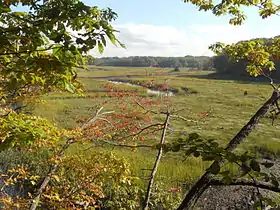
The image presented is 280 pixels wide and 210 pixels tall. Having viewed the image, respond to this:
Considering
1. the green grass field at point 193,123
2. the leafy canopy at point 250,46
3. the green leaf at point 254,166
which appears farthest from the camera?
the green grass field at point 193,123

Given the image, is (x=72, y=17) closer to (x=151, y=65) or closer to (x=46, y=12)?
(x=46, y=12)

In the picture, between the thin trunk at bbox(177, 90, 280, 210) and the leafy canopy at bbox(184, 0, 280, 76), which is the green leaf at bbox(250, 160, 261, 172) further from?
the leafy canopy at bbox(184, 0, 280, 76)

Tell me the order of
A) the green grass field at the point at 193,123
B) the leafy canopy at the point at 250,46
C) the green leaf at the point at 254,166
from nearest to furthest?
1. the green leaf at the point at 254,166
2. the leafy canopy at the point at 250,46
3. the green grass field at the point at 193,123

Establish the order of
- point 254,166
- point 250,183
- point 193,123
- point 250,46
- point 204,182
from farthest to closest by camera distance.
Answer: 1. point 193,123
2. point 250,46
3. point 204,182
4. point 250,183
5. point 254,166

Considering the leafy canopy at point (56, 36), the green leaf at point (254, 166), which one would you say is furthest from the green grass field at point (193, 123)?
the green leaf at point (254, 166)

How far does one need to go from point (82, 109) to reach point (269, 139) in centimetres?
2058

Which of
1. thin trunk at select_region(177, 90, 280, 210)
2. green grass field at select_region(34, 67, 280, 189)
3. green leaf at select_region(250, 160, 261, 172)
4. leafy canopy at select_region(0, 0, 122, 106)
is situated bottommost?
green grass field at select_region(34, 67, 280, 189)

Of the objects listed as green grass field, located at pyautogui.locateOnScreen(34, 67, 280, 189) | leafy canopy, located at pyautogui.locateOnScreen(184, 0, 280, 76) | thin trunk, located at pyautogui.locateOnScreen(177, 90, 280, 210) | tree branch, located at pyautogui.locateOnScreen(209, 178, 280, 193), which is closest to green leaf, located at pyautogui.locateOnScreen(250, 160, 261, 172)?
tree branch, located at pyautogui.locateOnScreen(209, 178, 280, 193)

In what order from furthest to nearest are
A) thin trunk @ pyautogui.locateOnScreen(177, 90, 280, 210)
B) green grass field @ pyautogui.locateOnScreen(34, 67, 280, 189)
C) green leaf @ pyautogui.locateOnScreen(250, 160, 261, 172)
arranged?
green grass field @ pyautogui.locateOnScreen(34, 67, 280, 189) → thin trunk @ pyautogui.locateOnScreen(177, 90, 280, 210) → green leaf @ pyautogui.locateOnScreen(250, 160, 261, 172)

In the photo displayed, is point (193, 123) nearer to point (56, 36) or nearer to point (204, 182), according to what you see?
point (204, 182)

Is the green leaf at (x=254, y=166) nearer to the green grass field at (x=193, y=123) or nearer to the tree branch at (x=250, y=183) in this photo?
the tree branch at (x=250, y=183)

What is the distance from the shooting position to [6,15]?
9.50 feet

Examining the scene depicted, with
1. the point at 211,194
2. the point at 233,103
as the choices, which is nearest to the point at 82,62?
the point at 211,194

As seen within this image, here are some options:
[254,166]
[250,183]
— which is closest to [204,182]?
[250,183]
